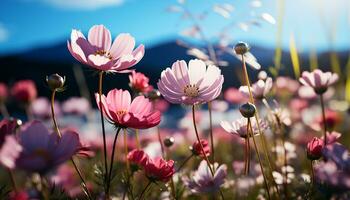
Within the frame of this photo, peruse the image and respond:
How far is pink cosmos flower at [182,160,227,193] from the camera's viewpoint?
1.22 metres

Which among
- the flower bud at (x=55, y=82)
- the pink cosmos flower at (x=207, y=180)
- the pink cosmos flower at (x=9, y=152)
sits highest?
the pink cosmos flower at (x=9, y=152)

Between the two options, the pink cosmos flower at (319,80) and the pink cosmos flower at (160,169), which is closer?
the pink cosmos flower at (160,169)

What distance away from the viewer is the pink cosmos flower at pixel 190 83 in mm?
1117

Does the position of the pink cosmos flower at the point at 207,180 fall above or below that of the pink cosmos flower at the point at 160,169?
below

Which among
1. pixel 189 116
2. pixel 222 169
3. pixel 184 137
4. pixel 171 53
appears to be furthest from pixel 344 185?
pixel 171 53

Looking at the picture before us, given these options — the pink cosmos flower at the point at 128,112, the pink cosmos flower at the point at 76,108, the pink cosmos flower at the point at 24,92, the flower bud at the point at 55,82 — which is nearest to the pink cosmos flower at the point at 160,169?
the pink cosmos flower at the point at 128,112

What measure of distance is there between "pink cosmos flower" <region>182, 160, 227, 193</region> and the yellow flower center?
0.66 feet

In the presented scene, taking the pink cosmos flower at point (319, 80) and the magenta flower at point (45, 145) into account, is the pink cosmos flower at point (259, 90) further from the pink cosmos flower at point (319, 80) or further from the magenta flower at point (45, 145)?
the magenta flower at point (45, 145)

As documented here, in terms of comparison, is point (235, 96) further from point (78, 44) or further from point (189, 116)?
point (78, 44)

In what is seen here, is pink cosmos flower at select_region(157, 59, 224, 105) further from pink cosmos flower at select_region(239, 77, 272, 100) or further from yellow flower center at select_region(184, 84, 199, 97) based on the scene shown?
pink cosmos flower at select_region(239, 77, 272, 100)

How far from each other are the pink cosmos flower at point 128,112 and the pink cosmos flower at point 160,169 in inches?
4.5

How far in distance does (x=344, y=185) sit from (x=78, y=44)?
2.06 feet

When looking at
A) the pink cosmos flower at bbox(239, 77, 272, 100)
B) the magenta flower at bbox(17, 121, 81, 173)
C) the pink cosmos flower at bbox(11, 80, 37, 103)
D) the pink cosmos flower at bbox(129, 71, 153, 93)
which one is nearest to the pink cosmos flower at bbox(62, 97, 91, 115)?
the pink cosmos flower at bbox(11, 80, 37, 103)

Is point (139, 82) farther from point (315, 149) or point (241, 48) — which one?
point (315, 149)
